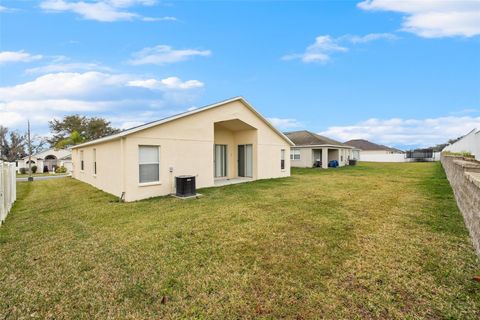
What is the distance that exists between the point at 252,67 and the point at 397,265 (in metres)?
15.6

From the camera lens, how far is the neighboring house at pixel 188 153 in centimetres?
1004

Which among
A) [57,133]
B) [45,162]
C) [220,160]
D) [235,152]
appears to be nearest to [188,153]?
[220,160]

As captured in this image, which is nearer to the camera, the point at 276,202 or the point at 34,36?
the point at 276,202

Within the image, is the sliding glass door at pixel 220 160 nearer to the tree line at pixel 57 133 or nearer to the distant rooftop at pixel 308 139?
the distant rooftop at pixel 308 139

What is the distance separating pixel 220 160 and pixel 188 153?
406 cm

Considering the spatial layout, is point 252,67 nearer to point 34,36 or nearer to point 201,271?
A: point 34,36

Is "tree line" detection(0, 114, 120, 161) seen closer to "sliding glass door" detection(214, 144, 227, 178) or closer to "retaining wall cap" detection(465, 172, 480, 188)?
"sliding glass door" detection(214, 144, 227, 178)

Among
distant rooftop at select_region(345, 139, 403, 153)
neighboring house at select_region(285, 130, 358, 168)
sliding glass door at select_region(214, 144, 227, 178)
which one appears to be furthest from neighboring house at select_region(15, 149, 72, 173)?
distant rooftop at select_region(345, 139, 403, 153)

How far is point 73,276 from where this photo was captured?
3.79 m

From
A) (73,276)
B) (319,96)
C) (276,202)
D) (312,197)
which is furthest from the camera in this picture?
(319,96)

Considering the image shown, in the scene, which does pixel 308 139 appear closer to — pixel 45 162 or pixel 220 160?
pixel 220 160

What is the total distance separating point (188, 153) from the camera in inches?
457

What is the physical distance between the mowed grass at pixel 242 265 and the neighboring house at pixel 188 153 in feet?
9.59

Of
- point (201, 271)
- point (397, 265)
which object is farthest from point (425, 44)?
point (201, 271)
